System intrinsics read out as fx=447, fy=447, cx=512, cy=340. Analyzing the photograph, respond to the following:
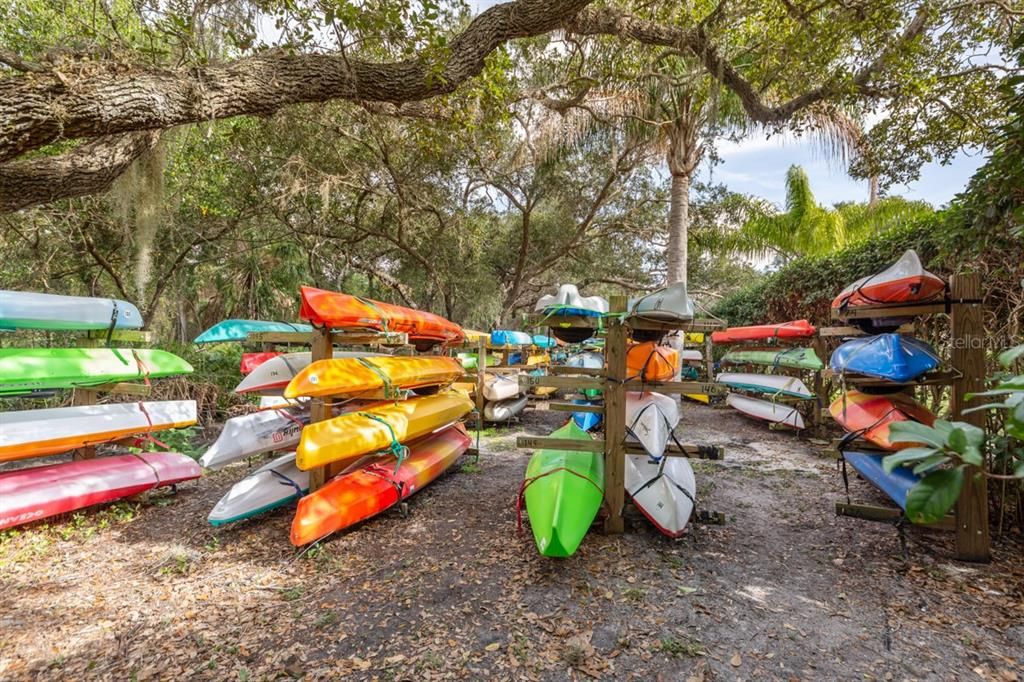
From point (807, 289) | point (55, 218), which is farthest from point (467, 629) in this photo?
point (55, 218)

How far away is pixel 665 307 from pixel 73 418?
5.05 meters

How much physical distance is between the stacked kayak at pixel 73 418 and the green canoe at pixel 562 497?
372 centimetres

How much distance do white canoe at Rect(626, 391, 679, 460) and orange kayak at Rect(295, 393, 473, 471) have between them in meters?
2.11

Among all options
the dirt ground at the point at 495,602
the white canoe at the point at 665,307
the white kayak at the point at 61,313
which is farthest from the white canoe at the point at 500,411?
the white kayak at the point at 61,313

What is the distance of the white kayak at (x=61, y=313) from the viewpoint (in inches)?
140

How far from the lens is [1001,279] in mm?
3605

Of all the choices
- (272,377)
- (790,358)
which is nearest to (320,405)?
(272,377)

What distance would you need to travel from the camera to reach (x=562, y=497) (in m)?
3.24

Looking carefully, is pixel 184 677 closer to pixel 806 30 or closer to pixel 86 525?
pixel 86 525

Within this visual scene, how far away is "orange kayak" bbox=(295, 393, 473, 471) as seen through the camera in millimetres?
3447

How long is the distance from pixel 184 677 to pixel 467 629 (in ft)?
4.66

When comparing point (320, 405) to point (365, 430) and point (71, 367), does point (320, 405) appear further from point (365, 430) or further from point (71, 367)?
point (71, 367)

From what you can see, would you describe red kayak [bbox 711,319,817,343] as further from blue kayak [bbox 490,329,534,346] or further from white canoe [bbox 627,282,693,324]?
blue kayak [bbox 490,329,534,346]

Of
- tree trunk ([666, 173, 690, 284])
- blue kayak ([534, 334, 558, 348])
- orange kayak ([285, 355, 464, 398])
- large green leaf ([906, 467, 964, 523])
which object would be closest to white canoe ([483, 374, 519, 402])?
blue kayak ([534, 334, 558, 348])
